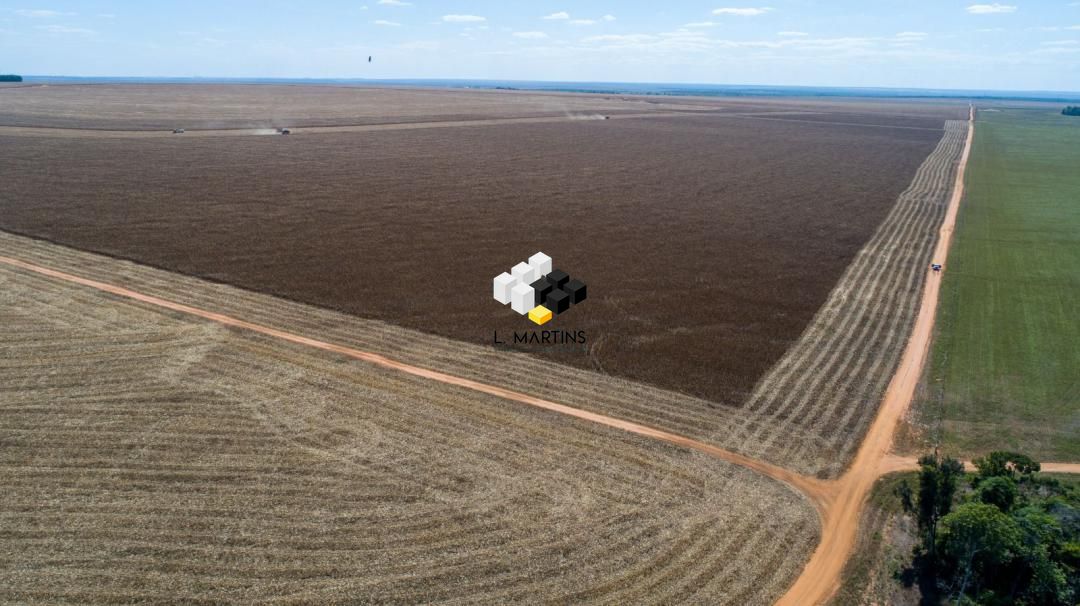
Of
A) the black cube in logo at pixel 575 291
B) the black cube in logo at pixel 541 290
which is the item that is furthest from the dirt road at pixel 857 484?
the black cube in logo at pixel 541 290

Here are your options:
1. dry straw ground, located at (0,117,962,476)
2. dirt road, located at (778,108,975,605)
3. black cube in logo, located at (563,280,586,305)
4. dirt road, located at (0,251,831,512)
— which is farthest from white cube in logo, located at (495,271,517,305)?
dirt road, located at (778,108,975,605)

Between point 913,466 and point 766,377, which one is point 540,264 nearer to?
point 766,377

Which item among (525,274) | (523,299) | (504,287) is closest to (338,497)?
(523,299)

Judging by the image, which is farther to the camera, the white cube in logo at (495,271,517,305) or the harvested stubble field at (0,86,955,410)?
the white cube in logo at (495,271,517,305)

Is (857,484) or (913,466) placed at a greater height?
(913,466)

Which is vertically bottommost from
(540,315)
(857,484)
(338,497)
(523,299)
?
(857,484)

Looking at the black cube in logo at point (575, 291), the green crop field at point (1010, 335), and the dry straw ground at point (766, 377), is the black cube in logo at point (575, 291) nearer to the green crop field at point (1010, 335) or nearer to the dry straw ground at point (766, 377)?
the dry straw ground at point (766, 377)

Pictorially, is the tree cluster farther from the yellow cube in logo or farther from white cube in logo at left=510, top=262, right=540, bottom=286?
white cube in logo at left=510, top=262, right=540, bottom=286
